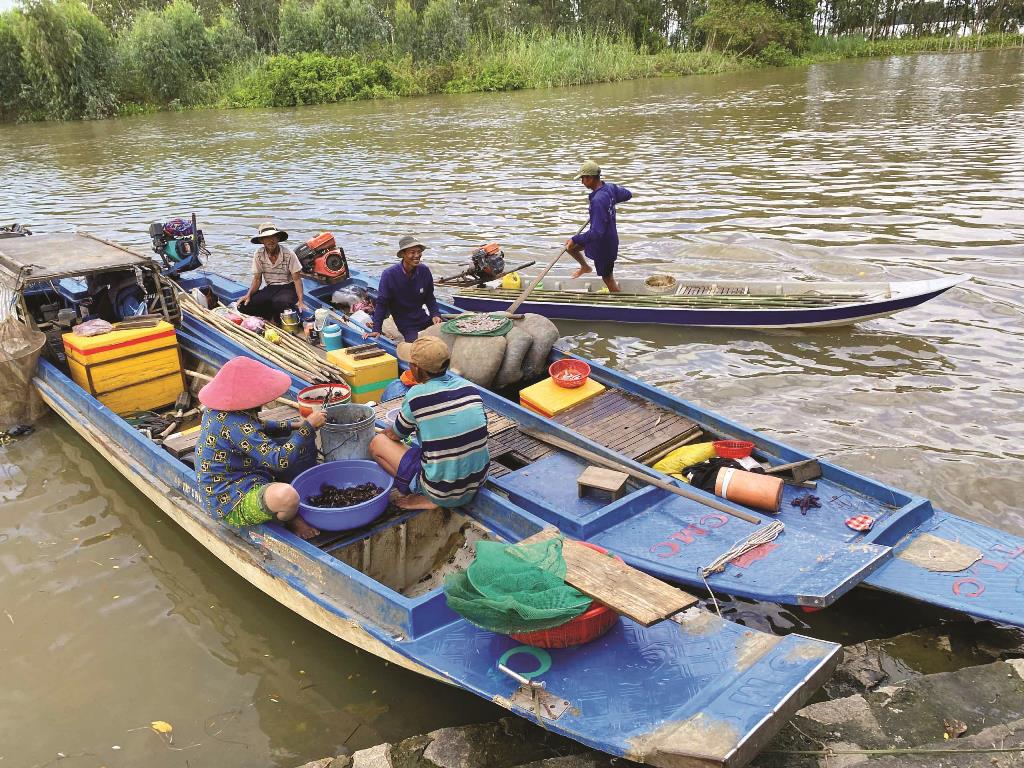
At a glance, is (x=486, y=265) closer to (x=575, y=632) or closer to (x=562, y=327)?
(x=562, y=327)

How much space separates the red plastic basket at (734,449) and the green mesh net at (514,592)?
7.17 ft

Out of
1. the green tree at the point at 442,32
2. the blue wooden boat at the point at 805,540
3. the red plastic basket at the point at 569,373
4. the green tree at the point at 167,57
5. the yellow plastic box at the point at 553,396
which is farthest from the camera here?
the green tree at the point at 442,32

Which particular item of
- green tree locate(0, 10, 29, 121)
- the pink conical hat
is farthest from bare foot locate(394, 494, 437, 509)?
green tree locate(0, 10, 29, 121)

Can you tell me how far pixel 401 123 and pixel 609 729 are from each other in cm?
2996

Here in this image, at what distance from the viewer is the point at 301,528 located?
488cm

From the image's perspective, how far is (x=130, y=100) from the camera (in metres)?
43.5

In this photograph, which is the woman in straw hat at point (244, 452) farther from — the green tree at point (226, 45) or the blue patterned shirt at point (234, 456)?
the green tree at point (226, 45)

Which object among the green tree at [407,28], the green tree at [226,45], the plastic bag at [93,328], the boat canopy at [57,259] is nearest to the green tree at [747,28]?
the green tree at [407,28]

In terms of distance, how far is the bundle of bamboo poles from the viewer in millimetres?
7061

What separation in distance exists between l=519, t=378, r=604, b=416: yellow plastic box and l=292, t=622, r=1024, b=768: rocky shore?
293 cm

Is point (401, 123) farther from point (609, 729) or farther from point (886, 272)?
point (609, 729)

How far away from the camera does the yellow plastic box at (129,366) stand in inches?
274

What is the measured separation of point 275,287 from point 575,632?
6319mm

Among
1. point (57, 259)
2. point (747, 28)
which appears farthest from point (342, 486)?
point (747, 28)
